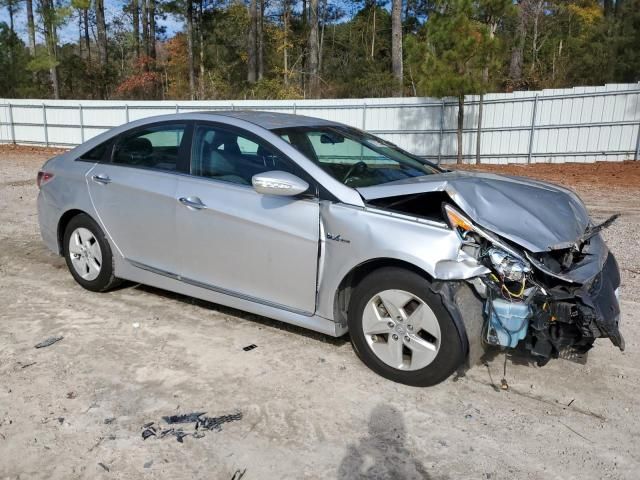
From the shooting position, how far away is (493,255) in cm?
311

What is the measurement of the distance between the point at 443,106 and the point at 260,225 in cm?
1500

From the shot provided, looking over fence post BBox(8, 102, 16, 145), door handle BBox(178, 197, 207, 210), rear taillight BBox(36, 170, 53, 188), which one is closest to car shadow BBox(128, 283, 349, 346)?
door handle BBox(178, 197, 207, 210)

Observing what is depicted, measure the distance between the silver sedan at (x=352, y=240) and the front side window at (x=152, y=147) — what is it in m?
0.01

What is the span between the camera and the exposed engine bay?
2992 millimetres

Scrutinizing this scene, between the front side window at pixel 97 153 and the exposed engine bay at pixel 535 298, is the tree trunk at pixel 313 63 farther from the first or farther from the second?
the exposed engine bay at pixel 535 298

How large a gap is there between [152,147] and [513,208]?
2885 mm

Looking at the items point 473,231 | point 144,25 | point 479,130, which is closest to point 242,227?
point 473,231

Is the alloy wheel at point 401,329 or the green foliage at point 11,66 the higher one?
the green foliage at point 11,66

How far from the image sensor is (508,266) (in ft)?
10.1

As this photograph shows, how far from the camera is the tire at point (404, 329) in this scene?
122 inches

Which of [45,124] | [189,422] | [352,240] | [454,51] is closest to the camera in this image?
[189,422]

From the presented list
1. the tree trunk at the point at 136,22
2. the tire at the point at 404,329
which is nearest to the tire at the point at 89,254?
the tire at the point at 404,329

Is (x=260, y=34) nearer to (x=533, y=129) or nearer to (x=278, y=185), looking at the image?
(x=533, y=129)

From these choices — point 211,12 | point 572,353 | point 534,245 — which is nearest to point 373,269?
point 534,245
